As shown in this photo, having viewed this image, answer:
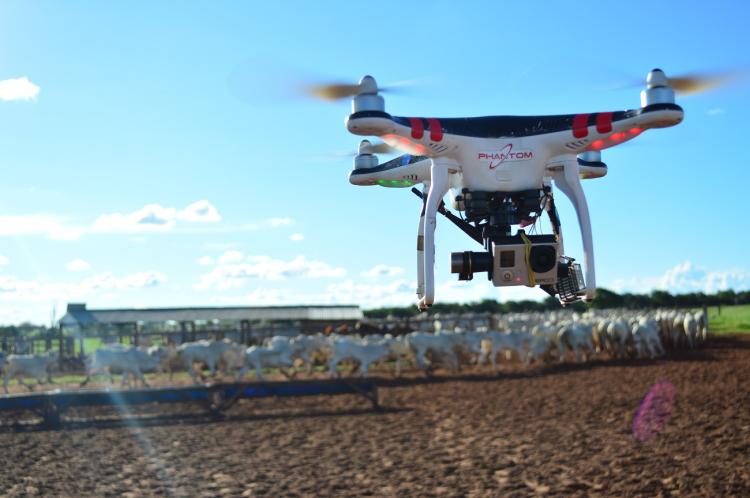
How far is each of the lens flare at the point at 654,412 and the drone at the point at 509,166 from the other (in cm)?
1474

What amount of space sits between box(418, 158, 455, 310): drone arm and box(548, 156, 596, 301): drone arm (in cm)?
37

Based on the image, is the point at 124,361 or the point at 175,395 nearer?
the point at 175,395

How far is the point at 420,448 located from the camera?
54.4ft

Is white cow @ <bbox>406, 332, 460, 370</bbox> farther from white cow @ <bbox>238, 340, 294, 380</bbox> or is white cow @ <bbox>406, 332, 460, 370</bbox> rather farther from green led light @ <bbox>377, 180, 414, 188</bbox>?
green led light @ <bbox>377, 180, 414, 188</bbox>

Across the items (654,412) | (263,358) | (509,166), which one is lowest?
(654,412)

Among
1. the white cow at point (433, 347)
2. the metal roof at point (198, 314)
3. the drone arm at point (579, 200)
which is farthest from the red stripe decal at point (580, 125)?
the metal roof at point (198, 314)

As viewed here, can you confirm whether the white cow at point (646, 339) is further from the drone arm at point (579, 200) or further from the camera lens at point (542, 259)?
the camera lens at point (542, 259)

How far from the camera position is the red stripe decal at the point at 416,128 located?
2682mm

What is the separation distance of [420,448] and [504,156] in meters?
14.5

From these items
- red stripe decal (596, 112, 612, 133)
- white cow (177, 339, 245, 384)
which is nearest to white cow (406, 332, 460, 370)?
white cow (177, 339, 245, 384)

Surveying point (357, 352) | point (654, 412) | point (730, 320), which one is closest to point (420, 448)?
point (654, 412)

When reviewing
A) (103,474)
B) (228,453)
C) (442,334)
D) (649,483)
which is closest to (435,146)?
(649,483)

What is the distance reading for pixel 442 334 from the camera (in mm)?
31109

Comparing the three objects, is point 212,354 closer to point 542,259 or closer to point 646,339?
point 646,339
